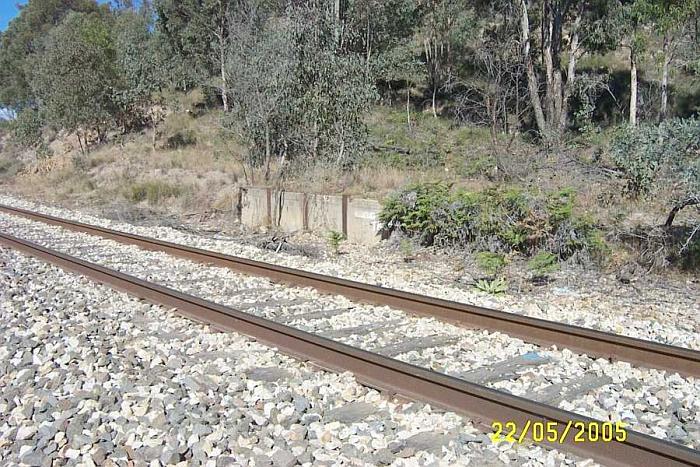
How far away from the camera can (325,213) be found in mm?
14102

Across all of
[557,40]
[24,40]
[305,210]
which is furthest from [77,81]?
[24,40]

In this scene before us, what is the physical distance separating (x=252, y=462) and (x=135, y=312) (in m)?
4.10

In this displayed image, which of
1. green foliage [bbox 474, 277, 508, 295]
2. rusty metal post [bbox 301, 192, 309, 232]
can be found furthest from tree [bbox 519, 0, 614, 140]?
green foliage [bbox 474, 277, 508, 295]

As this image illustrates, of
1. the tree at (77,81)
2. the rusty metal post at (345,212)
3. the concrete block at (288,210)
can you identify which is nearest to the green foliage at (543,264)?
the rusty metal post at (345,212)

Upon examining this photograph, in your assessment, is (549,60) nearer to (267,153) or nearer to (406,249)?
(267,153)

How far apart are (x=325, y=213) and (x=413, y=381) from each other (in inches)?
370

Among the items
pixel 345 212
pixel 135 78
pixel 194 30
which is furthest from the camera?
pixel 194 30

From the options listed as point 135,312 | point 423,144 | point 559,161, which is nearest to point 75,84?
point 423,144

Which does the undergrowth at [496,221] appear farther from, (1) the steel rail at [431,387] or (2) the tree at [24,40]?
Result: (2) the tree at [24,40]

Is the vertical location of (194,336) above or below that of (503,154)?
below

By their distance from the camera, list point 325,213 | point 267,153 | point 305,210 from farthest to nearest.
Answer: point 267,153 < point 305,210 < point 325,213

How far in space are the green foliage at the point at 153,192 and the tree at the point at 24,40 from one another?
3452 cm

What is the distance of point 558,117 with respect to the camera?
2659 centimetres

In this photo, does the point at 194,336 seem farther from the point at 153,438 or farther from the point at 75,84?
the point at 75,84
